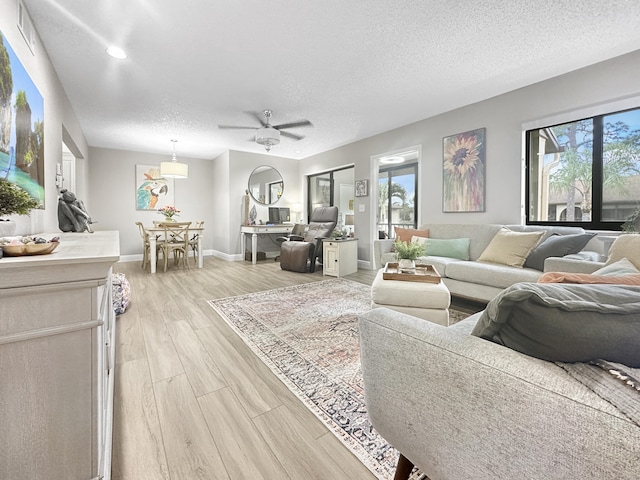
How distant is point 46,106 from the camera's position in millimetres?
2461

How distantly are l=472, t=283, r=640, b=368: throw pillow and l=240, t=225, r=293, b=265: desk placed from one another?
5583 mm

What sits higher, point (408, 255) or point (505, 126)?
point (505, 126)

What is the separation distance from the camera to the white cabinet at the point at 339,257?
4.70 metres

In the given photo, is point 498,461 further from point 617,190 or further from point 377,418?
point 617,190

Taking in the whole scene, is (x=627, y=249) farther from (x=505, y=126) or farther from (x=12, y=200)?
(x=12, y=200)

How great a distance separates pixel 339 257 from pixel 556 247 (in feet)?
9.16

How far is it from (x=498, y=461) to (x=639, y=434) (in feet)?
0.91

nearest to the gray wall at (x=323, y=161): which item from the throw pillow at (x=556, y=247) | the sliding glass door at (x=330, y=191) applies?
the sliding glass door at (x=330, y=191)

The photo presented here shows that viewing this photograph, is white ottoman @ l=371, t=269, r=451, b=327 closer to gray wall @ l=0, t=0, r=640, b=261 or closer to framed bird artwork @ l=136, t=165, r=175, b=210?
gray wall @ l=0, t=0, r=640, b=261

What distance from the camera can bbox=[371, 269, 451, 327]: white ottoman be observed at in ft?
6.86

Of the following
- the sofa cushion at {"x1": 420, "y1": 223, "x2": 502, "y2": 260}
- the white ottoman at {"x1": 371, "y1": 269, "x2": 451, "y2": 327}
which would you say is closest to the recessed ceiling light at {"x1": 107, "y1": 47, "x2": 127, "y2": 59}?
the white ottoman at {"x1": 371, "y1": 269, "x2": 451, "y2": 327}

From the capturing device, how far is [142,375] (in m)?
1.76

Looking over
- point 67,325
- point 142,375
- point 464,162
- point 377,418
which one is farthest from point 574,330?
point 464,162

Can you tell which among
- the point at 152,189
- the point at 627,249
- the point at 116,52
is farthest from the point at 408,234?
the point at 152,189
